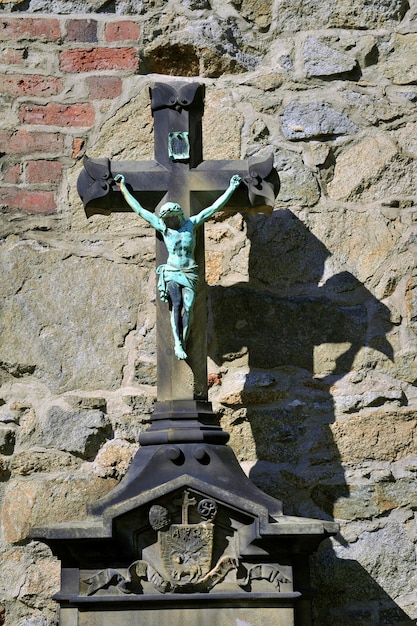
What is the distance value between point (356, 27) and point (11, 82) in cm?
153

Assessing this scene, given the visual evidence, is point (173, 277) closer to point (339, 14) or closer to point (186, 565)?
point (186, 565)

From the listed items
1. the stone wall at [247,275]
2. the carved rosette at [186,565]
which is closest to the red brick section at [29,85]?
the stone wall at [247,275]

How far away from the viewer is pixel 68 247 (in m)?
4.37

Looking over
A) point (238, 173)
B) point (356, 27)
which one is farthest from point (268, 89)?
point (238, 173)

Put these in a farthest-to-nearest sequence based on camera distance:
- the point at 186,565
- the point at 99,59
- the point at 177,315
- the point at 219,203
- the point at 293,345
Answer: the point at 99,59 < the point at 293,345 < the point at 219,203 < the point at 177,315 < the point at 186,565

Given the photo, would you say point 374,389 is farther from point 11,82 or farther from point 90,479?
point 11,82

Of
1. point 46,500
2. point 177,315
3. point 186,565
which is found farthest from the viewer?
point 46,500

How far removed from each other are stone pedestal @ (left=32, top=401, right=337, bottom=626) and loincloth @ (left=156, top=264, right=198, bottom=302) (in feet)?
1.84

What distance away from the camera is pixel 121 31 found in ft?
14.8

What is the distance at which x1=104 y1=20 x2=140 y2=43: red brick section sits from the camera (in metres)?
4.52

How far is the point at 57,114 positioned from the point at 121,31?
1.52ft

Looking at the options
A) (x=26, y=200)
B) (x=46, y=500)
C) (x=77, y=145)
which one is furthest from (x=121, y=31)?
(x=46, y=500)

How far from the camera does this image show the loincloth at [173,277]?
3585 mm

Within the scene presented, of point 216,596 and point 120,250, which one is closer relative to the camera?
point 216,596
